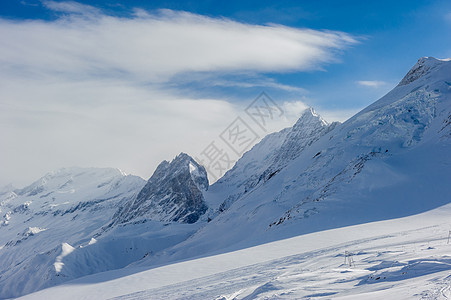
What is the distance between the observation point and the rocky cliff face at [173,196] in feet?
527

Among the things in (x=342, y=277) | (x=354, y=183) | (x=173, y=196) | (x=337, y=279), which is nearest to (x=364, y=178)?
(x=354, y=183)

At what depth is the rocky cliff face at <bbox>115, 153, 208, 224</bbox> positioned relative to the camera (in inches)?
6329

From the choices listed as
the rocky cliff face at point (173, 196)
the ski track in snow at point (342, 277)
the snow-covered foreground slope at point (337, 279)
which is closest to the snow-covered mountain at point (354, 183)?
the snow-covered foreground slope at point (337, 279)

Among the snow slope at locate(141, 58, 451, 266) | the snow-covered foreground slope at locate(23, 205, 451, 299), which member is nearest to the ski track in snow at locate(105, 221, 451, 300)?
the snow-covered foreground slope at locate(23, 205, 451, 299)

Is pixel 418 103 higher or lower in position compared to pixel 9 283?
higher

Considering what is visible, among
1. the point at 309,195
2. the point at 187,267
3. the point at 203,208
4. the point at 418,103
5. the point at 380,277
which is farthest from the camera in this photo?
the point at 203,208

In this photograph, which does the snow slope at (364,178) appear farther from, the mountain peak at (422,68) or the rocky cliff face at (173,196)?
the rocky cliff face at (173,196)

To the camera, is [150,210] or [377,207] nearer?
[377,207]

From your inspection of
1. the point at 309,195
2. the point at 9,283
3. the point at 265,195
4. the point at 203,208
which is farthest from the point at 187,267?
the point at 203,208

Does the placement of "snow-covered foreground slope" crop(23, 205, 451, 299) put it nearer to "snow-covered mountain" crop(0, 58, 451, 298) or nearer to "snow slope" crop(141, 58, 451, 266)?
"snow-covered mountain" crop(0, 58, 451, 298)

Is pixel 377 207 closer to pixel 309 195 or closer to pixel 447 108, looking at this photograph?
pixel 309 195

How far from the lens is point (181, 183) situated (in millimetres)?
175125

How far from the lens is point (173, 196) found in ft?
559

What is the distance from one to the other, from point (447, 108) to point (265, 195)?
26047mm
